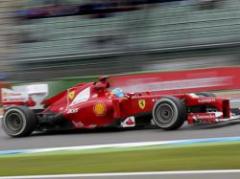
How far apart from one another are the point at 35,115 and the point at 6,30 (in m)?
12.7

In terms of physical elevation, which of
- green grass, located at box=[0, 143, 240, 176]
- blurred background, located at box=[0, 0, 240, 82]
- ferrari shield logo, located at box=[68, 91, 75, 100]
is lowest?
green grass, located at box=[0, 143, 240, 176]

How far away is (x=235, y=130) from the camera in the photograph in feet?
27.1

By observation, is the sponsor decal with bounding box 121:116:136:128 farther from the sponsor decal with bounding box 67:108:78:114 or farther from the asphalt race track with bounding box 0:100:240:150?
the sponsor decal with bounding box 67:108:78:114

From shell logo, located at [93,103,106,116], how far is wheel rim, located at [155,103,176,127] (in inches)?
36.7

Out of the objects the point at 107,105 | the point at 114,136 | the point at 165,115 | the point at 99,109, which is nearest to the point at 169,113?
the point at 165,115

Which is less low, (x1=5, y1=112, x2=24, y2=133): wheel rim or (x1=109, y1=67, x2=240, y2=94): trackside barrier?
(x1=109, y1=67, x2=240, y2=94): trackside barrier

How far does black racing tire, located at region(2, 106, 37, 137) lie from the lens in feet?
32.1

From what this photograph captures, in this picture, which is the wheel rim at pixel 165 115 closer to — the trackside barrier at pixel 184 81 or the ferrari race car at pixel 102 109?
the ferrari race car at pixel 102 109

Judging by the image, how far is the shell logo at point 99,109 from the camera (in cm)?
926

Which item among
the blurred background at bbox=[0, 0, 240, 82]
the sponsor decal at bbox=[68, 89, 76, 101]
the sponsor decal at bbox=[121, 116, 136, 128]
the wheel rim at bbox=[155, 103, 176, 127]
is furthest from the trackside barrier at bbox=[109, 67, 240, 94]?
the wheel rim at bbox=[155, 103, 176, 127]

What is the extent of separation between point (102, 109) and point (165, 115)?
1.09 m

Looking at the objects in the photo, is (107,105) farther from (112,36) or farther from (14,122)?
(112,36)

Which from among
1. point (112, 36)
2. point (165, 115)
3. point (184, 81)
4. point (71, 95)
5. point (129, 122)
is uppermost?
point (112, 36)

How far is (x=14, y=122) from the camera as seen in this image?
9984 mm
